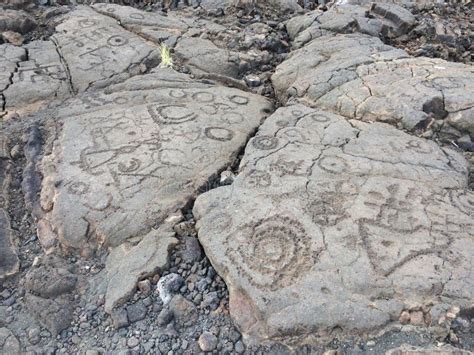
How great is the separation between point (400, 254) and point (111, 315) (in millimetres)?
1452

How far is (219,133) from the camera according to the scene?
3.41 metres

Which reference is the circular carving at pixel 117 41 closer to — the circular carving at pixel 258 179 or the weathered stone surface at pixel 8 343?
the circular carving at pixel 258 179

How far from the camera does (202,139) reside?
3.32 meters

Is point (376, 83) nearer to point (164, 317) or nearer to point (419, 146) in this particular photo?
point (419, 146)

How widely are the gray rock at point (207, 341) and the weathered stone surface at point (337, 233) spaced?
15 centimetres

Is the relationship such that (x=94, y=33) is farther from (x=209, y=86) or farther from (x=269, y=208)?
(x=269, y=208)

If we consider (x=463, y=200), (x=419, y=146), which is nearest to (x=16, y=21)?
(x=419, y=146)

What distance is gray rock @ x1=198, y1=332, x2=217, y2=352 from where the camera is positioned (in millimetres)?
2055

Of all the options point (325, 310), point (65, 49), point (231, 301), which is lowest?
point (65, 49)

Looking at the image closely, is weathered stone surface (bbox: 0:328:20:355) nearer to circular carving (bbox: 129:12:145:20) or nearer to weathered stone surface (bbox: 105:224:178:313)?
weathered stone surface (bbox: 105:224:178:313)

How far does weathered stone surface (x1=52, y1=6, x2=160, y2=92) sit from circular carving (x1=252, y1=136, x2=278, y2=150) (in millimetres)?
1865

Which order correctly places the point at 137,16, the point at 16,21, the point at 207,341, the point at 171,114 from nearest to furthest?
the point at 207,341 < the point at 171,114 < the point at 16,21 < the point at 137,16

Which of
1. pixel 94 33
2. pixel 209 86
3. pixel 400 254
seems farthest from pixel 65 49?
pixel 400 254

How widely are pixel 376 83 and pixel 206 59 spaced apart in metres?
1.77
